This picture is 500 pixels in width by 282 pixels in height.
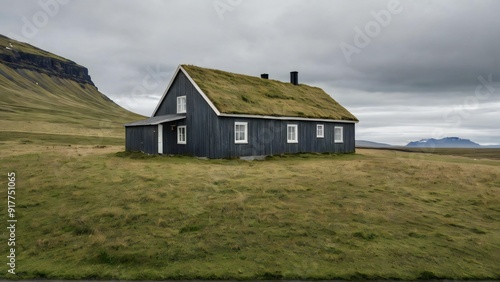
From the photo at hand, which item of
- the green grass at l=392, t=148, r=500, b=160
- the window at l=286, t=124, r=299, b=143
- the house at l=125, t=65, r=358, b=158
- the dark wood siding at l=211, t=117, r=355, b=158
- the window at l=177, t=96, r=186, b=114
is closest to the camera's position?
the dark wood siding at l=211, t=117, r=355, b=158

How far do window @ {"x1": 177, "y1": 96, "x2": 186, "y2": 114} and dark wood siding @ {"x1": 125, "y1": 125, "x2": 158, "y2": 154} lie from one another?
2.66 meters

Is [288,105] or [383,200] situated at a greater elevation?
[288,105]

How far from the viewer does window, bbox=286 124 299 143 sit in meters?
28.7

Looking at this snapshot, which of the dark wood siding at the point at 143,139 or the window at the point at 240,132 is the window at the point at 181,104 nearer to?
the dark wood siding at the point at 143,139

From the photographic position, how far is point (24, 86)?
16200 cm

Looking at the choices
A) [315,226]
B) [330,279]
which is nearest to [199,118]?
[315,226]

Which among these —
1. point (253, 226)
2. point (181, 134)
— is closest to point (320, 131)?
point (181, 134)

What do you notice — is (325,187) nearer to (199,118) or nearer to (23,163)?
(199,118)

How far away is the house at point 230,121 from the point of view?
81.0 ft

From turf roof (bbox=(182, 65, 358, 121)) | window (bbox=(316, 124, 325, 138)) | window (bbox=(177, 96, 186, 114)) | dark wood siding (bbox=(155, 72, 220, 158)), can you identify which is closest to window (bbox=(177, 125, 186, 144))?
dark wood siding (bbox=(155, 72, 220, 158))

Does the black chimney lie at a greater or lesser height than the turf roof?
greater

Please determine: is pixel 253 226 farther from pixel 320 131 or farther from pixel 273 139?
pixel 320 131

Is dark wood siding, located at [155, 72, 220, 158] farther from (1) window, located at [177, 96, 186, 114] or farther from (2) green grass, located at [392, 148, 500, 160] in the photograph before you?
(2) green grass, located at [392, 148, 500, 160]

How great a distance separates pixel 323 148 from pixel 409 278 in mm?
25635
